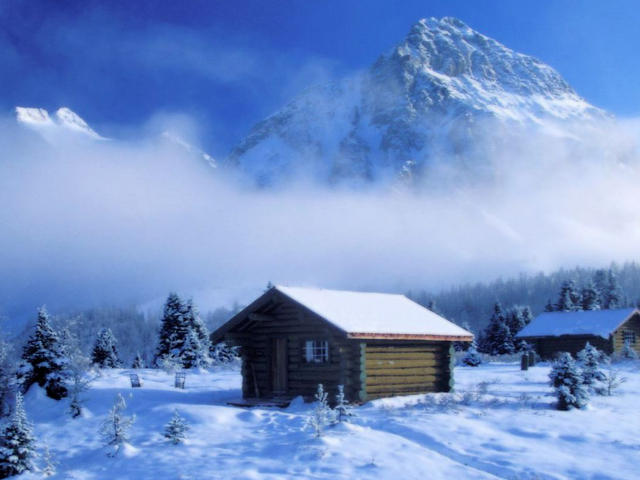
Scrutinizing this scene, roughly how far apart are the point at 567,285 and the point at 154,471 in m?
76.7

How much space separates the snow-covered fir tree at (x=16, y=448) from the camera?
14211 mm

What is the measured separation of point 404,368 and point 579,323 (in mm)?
30774

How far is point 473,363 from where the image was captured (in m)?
45.1

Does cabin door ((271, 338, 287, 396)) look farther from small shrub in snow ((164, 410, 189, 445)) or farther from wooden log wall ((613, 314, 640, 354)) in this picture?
wooden log wall ((613, 314, 640, 354))

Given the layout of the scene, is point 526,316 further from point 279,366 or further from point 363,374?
point 363,374

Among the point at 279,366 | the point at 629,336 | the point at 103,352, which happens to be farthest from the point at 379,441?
the point at 103,352

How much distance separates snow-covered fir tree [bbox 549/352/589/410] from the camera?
18.6 metres

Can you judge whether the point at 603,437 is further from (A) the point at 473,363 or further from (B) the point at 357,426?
(A) the point at 473,363

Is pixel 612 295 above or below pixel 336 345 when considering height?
above

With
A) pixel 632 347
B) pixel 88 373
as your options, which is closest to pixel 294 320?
pixel 88 373

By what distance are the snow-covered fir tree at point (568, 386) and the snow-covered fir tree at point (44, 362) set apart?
17764 mm

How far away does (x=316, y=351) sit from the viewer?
21.8 m

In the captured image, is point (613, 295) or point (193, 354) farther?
point (613, 295)

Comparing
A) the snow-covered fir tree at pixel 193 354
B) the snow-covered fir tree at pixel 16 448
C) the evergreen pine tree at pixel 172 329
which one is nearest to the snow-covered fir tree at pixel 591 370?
the snow-covered fir tree at pixel 16 448
